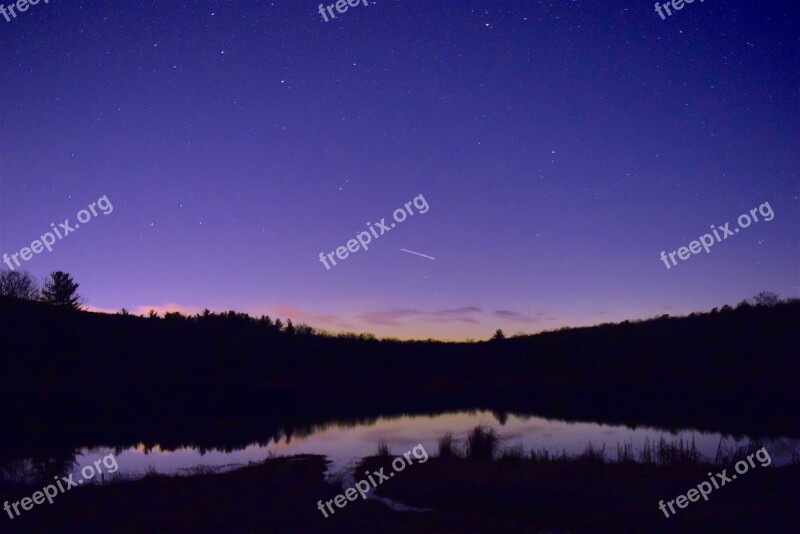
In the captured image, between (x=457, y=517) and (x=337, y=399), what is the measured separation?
51877mm

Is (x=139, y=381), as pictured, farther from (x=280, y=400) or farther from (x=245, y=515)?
(x=245, y=515)

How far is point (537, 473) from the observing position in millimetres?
17922

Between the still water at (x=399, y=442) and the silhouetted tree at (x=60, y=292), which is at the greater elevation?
the silhouetted tree at (x=60, y=292)

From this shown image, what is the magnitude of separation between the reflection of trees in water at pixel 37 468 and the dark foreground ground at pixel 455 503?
3806 millimetres

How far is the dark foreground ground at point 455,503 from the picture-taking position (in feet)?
41.6

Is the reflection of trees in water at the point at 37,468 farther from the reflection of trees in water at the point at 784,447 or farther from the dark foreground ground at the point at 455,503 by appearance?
the reflection of trees in water at the point at 784,447

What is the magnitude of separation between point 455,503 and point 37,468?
17.4 m

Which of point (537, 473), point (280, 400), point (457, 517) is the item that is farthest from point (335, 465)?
point (280, 400)

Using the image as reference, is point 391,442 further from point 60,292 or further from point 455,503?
point 60,292

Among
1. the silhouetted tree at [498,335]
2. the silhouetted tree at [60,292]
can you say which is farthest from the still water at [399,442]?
the silhouetted tree at [498,335]

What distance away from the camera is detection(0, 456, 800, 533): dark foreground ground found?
12672 mm

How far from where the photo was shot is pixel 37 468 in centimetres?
2247

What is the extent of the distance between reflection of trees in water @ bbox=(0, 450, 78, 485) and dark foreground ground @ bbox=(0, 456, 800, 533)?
12.5ft

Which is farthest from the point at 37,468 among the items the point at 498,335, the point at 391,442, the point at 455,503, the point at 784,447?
the point at 498,335
